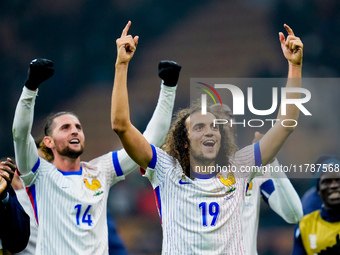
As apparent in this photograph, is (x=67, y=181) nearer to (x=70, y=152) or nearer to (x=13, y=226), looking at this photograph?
(x=70, y=152)

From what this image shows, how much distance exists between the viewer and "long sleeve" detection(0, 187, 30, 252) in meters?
3.65

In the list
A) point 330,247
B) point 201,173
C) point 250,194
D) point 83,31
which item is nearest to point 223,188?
point 201,173

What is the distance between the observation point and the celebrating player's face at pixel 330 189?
4.37m

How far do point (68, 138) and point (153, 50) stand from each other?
413 cm

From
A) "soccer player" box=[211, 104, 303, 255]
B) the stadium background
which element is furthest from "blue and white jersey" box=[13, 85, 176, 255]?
the stadium background

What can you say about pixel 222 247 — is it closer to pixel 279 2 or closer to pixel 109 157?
pixel 109 157

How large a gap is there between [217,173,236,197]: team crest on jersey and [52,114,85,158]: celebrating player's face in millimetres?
1304

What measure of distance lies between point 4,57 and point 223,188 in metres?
5.75

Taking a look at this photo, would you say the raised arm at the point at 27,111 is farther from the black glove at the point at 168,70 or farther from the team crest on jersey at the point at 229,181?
the team crest on jersey at the point at 229,181

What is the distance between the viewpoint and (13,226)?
12.1ft

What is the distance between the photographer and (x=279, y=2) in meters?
8.42

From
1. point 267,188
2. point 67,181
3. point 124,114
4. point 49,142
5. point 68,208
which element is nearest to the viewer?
point 124,114

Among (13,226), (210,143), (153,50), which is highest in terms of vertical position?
(153,50)

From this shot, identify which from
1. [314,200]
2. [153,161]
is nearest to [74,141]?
[153,161]
